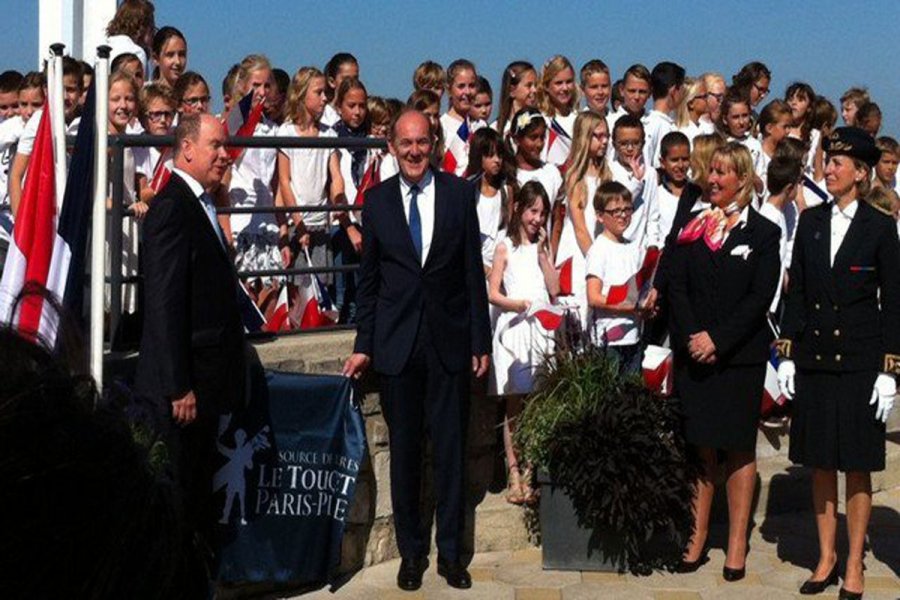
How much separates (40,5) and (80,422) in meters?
7.77

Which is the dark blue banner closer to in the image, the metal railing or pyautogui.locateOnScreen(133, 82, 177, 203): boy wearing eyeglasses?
the metal railing

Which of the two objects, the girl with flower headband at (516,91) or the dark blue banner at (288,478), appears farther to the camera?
the girl with flower headband at (516,91)

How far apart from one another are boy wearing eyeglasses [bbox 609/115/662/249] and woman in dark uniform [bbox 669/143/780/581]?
1.31 metres

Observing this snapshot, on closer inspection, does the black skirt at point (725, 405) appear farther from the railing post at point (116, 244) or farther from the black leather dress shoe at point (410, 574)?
the railing post at point (116, 244)

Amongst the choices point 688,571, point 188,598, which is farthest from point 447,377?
point 188,598

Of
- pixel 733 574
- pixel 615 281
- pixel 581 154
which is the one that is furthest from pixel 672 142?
pixel 733 574

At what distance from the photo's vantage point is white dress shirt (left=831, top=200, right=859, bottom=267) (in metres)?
7.05

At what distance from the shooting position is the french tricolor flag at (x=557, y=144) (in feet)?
30.6

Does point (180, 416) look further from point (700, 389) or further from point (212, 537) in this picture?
point (700, 389)

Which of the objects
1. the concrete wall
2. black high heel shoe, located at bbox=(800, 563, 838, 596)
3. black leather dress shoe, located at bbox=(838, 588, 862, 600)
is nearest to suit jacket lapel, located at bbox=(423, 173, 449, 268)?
the concrete wall

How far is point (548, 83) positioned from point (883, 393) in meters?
3.53

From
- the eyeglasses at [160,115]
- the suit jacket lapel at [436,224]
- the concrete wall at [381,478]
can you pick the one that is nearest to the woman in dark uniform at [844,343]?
the concrete wall at [381,478]

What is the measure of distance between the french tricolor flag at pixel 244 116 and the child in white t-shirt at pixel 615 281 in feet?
6.13

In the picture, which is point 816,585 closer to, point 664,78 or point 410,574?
point 410,574
